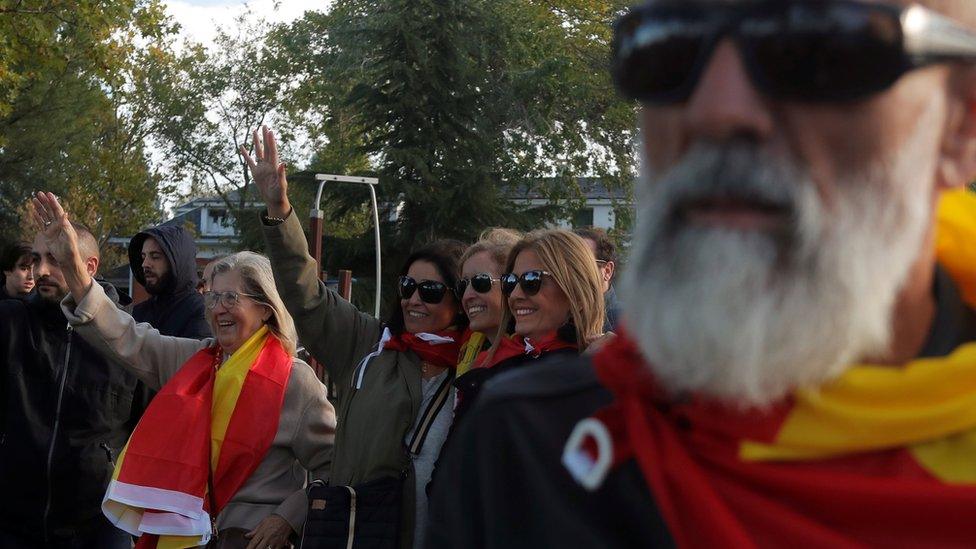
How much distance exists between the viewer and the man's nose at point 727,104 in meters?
1.28

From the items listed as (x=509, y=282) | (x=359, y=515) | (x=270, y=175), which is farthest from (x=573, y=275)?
(x=270, y=175)

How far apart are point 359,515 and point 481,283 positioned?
1.03 metres

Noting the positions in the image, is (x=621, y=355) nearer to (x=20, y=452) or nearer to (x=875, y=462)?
(x=875, y=462)

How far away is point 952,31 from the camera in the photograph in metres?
1.35

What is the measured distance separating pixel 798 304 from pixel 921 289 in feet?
1.03

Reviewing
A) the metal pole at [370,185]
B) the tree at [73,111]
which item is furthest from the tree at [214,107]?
the metal pole at [370,185]

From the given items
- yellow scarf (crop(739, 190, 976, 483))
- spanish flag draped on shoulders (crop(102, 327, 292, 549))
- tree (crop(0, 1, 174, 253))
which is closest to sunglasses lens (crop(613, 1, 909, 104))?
yellow scarf (crop(739, 190, 976, 483))

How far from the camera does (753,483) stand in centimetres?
135

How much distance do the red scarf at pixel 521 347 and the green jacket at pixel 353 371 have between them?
0.35 m

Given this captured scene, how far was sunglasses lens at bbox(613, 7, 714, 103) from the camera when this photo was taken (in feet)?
4.37

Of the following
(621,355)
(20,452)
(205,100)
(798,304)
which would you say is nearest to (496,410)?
(621,355)

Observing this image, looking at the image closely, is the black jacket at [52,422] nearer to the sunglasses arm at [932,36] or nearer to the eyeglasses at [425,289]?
the eyeglasses at [425,289]

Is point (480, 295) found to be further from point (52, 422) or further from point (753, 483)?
point (753, 483)

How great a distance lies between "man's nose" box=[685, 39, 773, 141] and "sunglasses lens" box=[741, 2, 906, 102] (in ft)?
0.06
